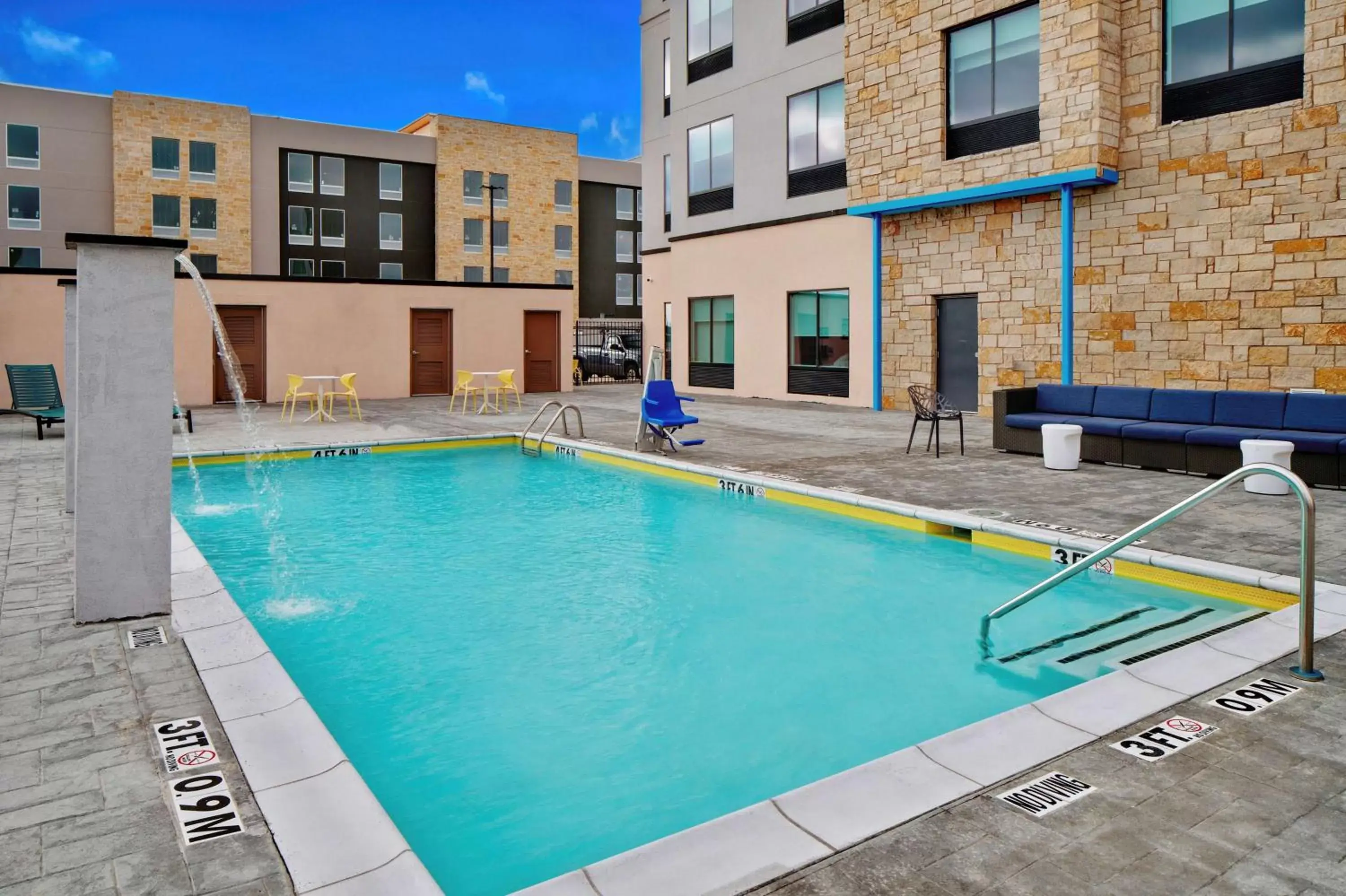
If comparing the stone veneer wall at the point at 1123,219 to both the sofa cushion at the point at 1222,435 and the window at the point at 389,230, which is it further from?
the window at the point at 389,230

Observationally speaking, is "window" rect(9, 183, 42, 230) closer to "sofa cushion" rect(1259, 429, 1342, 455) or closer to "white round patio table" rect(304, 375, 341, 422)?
"white round patio table" rect(304, 375, 341, 422)

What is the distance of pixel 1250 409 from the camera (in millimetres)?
9453

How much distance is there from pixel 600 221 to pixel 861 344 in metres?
29.4

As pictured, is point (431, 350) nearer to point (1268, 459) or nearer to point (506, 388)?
point (506, 388)

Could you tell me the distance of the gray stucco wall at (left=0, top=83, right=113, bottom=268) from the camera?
3359 cm

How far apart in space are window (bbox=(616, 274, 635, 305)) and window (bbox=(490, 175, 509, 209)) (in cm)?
735

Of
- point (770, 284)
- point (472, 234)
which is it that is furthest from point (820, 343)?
point (472, 234)

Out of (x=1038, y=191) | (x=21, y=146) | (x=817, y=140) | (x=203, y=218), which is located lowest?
(x=1038, y=191)

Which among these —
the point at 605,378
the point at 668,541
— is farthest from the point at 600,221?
the point at 668,541

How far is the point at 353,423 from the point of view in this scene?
15.4m

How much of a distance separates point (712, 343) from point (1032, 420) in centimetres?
1334

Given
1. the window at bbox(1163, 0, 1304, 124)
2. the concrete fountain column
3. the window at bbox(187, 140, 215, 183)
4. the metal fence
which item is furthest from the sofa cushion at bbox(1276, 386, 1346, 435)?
the window at bbox(187, 140, 215, 183)

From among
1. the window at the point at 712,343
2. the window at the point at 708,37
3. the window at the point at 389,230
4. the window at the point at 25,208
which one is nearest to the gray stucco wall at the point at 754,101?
the window at the point at 708,37

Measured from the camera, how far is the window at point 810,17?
62.7 feet
